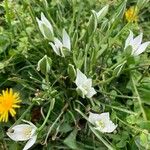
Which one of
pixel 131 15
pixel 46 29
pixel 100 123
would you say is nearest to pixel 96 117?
pixel 100 123

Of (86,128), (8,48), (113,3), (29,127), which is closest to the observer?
(29,127)

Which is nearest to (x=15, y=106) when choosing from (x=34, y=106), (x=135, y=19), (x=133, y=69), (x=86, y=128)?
(x=34, y=106)

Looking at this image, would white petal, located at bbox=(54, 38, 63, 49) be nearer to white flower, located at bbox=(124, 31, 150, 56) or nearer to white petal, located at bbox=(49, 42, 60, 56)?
white petal, located at bbox=(49, 42, 60, 56)

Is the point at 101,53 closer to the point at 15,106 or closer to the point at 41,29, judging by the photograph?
the point at 41,29

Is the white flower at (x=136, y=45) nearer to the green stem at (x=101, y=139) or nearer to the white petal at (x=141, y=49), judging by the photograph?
the white petal at (x=141, y=49)

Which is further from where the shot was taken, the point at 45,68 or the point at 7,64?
the point at 7,64

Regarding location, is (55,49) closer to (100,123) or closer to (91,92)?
(91,92)

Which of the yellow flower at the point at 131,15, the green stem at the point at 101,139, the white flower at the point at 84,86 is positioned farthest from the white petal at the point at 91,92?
the yellow flower at the point at 131,15

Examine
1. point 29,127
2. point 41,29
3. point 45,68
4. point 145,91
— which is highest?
point 41,29
